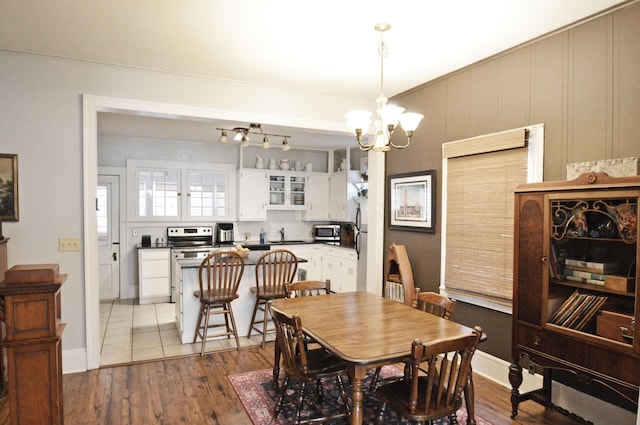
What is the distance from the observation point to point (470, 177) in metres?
3.42

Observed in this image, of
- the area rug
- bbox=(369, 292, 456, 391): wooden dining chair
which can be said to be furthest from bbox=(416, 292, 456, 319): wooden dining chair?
the area rug

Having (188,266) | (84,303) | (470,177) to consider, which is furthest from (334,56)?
(84,303)

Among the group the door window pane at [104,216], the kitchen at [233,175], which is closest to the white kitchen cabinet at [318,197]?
the kitchen at [233,175]

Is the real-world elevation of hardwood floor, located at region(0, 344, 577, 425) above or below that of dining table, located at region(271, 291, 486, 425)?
below

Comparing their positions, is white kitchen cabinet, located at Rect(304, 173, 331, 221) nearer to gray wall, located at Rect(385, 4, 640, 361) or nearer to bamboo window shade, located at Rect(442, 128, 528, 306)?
gray wall, located at Rect(385, 4, 640, 361)

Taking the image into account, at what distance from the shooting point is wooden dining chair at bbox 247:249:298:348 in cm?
418

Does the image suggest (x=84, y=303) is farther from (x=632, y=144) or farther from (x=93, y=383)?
(x=632, y=144)

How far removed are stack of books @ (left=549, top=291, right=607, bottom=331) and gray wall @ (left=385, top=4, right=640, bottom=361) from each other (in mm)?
724

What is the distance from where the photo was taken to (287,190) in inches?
280

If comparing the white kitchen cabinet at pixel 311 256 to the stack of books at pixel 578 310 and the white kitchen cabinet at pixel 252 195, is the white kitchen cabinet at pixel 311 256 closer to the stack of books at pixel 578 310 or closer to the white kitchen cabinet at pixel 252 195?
the white kitchen cabinet at pixel 252 195

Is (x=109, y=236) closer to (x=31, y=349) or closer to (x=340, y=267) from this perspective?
(x=340, y=267)

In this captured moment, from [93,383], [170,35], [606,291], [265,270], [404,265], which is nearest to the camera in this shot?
[606,291]

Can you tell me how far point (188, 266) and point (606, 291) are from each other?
3.46 meters

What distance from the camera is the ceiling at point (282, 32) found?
8.07ft
